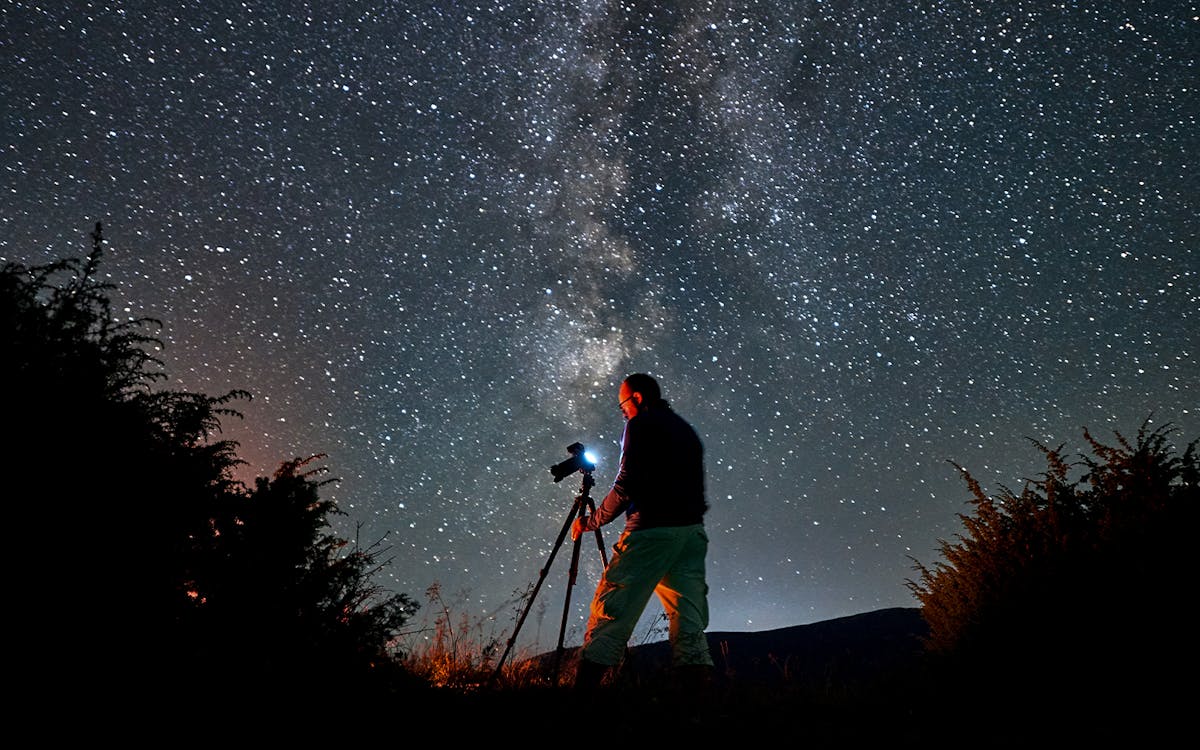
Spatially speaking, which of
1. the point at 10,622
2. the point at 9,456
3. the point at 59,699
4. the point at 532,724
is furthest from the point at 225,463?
the point at 532,724

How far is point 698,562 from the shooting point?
4082mm

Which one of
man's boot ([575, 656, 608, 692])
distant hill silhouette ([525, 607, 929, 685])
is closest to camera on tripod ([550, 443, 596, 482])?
man's boot ([575, 656, 608, 692])

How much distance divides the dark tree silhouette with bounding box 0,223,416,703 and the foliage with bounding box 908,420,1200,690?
15.9ft

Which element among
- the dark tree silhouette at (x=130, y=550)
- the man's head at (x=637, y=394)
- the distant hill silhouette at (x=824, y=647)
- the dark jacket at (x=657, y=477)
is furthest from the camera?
the distant hill silhouette at (x=824, y=647)

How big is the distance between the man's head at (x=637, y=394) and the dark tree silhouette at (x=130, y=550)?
2600 mm

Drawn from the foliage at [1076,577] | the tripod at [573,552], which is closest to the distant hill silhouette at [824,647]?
the foliage at [1076,577]

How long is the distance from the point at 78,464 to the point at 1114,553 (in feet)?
24.5

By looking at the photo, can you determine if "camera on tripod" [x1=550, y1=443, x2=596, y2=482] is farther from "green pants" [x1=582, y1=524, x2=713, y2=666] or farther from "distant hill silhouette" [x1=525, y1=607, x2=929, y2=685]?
"distant hill silhouette" [x1=525, y1=607, x2=929, y2=685]

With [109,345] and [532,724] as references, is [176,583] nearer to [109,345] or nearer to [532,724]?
[109,345]

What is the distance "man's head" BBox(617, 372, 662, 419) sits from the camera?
4441mm

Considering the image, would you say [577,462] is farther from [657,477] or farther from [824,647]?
[824,647]

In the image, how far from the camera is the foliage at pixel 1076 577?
3.85m

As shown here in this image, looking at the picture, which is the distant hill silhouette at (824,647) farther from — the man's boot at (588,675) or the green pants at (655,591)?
the man's boot at (588,675)

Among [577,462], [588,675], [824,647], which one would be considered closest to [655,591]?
[588,675]
